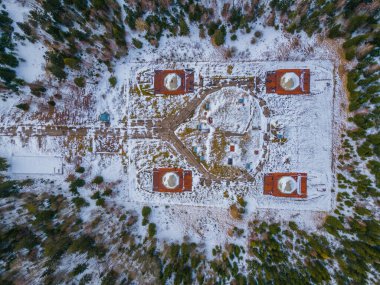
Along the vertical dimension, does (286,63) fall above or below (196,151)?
above

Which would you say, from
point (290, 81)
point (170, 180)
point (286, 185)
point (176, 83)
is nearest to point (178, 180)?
point (170, 180)

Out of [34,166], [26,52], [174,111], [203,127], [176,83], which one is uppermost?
[26,52]

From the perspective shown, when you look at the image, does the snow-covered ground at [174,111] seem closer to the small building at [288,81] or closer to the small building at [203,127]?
the small building at [288,81]

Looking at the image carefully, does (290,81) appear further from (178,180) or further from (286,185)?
(178,180)

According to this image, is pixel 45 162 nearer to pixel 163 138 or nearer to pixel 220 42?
pixel 163 138

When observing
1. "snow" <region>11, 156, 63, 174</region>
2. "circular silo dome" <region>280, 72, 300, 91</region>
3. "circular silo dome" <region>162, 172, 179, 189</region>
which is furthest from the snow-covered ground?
"circular silo dome" <region>162, 172, 179, 189</region>

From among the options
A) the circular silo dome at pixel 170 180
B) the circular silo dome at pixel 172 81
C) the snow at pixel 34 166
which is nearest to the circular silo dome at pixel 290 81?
the circular silo dome at pixel 172 81

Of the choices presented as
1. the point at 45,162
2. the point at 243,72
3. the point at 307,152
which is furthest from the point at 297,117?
the point at 45,162
